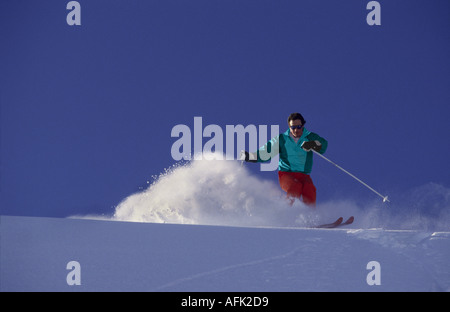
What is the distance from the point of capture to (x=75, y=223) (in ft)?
17.7

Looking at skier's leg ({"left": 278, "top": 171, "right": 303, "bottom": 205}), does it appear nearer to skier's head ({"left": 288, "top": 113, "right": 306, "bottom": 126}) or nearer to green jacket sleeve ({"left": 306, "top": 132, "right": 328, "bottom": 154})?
green jacket sleeve ({"left": 306, "top": 132, "right": 328, "bottom": 154})

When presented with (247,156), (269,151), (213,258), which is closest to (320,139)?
(269,151)

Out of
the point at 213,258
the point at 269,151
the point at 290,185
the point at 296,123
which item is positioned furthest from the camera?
the point at 269,151

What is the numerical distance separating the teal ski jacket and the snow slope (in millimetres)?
1998

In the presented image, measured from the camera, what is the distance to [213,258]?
4684 mm

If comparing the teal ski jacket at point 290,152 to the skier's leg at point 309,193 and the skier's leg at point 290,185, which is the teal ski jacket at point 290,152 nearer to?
the skier's leg at point 290,185

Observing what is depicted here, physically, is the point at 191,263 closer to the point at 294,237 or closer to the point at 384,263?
the point at 294,237

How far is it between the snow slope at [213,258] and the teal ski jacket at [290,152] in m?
2.00

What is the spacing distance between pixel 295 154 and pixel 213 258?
9.37ft

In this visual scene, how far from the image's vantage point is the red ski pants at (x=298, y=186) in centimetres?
678

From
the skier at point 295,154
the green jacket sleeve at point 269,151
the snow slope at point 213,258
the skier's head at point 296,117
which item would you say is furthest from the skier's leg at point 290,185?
the snow slope at point 213,258

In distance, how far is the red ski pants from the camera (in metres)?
6.78

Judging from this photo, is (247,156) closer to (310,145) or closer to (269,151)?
(269,151)

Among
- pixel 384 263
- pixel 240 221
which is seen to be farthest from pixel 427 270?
A: pixel 240 221
